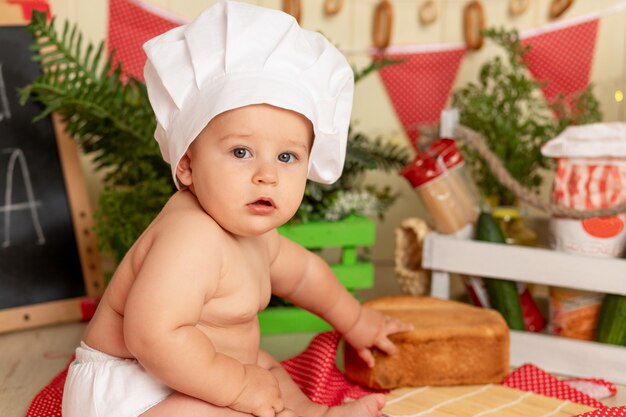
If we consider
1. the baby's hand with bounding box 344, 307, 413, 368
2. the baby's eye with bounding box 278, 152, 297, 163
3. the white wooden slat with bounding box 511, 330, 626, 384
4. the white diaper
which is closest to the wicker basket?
the white wooden slat with bounding box 511, 330, 626, 384

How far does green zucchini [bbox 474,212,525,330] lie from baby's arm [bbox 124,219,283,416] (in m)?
0.70

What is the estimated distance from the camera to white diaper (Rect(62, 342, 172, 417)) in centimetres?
108

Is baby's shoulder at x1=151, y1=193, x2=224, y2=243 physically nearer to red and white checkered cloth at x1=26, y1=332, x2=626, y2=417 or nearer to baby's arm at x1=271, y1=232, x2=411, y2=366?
baby's arm at x1=271, y1=232, x2=411, y2=366

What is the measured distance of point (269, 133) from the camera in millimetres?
1062

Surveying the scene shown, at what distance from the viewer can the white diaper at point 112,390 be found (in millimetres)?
1085

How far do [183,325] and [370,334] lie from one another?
0.45 meters

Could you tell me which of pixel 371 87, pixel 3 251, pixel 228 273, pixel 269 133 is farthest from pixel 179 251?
pixel 371 87

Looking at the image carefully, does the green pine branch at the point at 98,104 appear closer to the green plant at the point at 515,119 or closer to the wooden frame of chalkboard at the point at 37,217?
the wooden frame of chalkboard at the point at 37,217

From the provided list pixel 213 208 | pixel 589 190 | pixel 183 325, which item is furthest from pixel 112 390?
pixel 589 190

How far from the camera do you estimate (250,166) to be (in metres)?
1.06

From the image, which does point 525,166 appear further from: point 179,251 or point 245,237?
point 179,251

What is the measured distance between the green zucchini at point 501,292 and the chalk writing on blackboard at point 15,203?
3.20 feet

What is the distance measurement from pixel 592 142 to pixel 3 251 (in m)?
1.26

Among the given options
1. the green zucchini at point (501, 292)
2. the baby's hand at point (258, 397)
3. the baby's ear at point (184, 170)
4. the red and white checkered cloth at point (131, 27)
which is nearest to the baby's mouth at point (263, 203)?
the baby's ear at point (184, 170)
